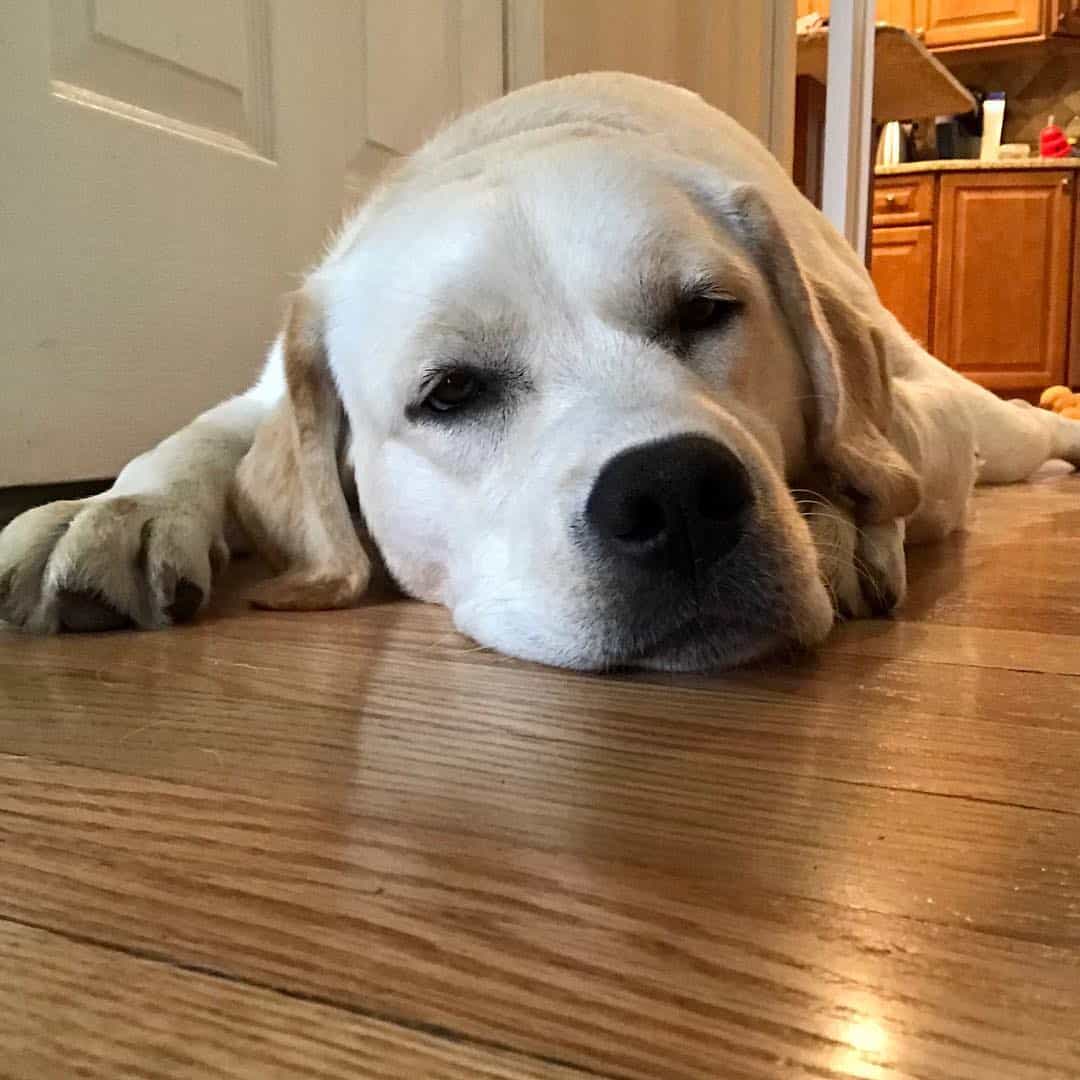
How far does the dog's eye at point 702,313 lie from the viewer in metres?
1.37

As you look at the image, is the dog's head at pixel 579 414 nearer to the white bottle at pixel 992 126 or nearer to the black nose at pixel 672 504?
the black nose at pixel 672 504

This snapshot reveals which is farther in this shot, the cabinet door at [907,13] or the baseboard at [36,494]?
the cabinet door at [907,13]

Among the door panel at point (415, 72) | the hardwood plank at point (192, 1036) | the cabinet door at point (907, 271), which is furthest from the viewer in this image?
the cabinet door at point (907, 271)

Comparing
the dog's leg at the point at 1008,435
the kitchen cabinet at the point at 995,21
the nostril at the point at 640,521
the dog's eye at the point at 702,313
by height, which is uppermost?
the kitchen cabinet at the point at 995,21

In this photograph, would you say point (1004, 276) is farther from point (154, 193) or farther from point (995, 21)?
point (154, 193)

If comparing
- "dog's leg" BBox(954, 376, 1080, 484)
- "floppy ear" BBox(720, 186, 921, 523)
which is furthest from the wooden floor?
"dog's leg" BBox(954, 376, 1080, 484)

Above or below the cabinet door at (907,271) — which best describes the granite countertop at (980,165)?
above

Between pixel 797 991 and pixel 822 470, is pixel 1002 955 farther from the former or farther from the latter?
pixel 822 470

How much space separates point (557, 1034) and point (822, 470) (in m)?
1.11

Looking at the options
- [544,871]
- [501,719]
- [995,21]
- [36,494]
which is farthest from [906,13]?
[544,871]

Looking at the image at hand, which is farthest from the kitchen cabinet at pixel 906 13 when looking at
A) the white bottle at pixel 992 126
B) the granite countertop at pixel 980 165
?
the granite countertop at pixel 980 165

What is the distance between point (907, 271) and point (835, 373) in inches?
298

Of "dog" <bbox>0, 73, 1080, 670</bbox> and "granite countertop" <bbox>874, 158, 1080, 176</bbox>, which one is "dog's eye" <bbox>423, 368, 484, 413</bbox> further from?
"granite countertop" <bbox>874, 158, 1080, 176</bbox>

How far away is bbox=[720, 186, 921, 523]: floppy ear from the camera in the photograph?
146 cm
